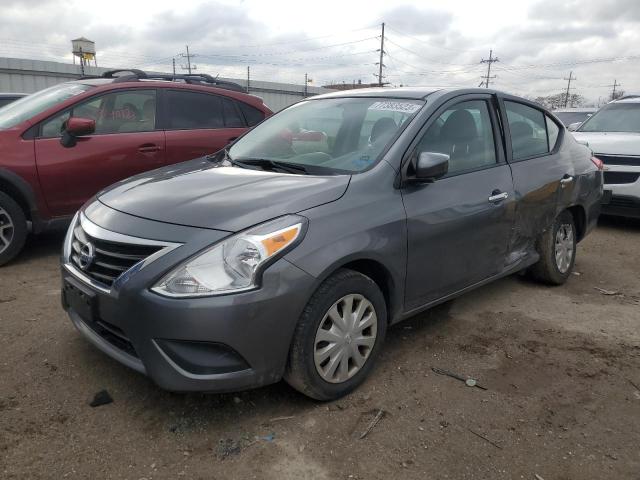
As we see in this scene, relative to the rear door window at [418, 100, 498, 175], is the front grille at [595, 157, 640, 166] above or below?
below

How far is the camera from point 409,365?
10.6 ft

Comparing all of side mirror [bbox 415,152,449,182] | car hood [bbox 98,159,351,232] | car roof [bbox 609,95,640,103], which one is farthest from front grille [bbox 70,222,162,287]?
car roof [bbox 609,95,640,103]

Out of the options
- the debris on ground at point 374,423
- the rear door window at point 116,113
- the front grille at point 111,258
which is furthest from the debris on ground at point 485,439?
the rear door window at point 116,113

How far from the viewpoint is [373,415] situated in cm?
271

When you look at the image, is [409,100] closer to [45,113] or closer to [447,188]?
[447,188]

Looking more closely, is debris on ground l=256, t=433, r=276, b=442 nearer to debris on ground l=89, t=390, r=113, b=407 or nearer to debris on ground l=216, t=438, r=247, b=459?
debris on ground l=216, t=438, r=247, b=459

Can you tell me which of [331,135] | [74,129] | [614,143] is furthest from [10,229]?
[614,143]

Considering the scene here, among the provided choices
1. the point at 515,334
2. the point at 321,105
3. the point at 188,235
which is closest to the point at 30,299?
the point at 188,235

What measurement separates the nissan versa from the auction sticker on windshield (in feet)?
0.04

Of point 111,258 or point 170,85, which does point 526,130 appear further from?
point 170,85

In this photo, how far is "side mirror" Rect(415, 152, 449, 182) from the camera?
296 cm

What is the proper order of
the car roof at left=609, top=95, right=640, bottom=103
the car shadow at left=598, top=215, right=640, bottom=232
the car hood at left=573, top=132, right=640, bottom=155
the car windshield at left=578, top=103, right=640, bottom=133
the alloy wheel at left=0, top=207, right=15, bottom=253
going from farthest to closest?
the car roof at left=609, top=95, right=640, bottom=103 → the car windshield at left=578, top=103, right=640, bottom=133 → the car shadow at left=598, top=215, right=640, bottom=232 → the car hood at left=573, top=132, right=640, bottom=155 → the alloy wheel at left=0, top=207, right=15, bottom=253

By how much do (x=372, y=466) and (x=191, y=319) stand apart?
1.02 m

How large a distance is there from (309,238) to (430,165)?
0.89 metres
